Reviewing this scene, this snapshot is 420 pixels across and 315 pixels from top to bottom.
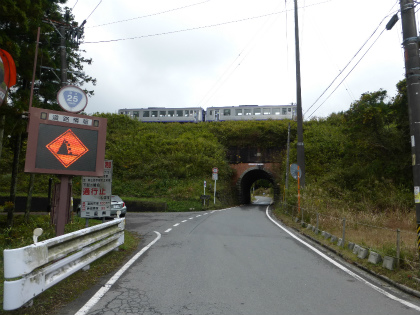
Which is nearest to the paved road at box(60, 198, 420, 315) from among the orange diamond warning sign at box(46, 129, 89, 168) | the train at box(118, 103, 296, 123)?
the orange diamond warning sign at box(46, 129, 89, 168)

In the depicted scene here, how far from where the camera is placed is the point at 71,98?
28.3 feet

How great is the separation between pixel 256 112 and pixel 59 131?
37.9 metres

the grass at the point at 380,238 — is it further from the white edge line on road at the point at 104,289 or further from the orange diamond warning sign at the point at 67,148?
the orange diamond warning sign at the point at 67,148

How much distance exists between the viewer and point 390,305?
4922mm

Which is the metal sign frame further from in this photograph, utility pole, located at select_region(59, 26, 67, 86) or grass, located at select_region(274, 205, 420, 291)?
grass, located at select_region(274, 205, 420, 291)

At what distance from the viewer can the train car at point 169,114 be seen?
46.3m

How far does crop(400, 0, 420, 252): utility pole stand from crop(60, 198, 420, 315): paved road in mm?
2130

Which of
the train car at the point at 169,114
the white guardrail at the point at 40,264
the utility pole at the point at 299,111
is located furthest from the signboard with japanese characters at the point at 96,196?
the train car at the point at 169,114

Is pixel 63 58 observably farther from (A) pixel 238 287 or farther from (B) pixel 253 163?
(B) pixel 253 163

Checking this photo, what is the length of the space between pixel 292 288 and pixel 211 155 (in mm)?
32566

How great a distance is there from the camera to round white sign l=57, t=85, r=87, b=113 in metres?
8.54

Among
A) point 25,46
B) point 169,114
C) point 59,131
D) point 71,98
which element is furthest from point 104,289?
point 169,114

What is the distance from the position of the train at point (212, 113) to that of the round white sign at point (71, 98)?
36.2m

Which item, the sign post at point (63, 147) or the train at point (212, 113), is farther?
the train at point (212, 113)
